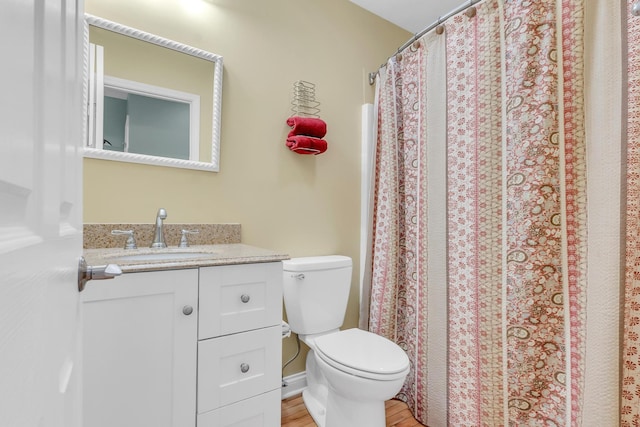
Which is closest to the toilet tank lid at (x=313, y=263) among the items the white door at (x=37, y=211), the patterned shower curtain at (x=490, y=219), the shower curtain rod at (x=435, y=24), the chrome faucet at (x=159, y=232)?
the patterned shower curtain at (x=490, y=219)

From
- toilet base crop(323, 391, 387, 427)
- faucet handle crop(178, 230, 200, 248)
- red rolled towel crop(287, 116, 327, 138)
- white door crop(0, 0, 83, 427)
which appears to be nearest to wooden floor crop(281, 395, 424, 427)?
toilet base crop(323, 391, 387, 427)

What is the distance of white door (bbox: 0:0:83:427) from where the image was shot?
0.23 metres

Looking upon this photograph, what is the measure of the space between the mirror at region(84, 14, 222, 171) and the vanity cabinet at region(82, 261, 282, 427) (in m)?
0.69

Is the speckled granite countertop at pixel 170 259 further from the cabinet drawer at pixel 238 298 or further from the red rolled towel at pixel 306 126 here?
the red rolled towel at pixel 306 126

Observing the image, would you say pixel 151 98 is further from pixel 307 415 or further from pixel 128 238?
pixel 307 415

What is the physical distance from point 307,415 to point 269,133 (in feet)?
5.13

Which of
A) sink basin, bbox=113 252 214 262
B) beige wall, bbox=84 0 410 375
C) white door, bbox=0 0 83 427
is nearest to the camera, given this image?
white door, bbox=0 0 83 427

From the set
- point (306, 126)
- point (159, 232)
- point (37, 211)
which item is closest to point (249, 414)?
point (159, 232)

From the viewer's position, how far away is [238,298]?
3.70 ft

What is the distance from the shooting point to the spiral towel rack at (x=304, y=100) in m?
1.85

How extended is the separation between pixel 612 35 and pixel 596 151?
40 centimetres

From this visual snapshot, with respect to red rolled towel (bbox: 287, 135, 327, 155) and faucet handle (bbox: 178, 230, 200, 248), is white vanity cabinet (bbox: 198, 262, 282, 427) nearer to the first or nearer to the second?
faucet handle (bbox: 178, 230, 200, 248)

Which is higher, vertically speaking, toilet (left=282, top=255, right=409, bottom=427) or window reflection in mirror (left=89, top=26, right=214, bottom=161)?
window reflection in mirror (left=89, top=26, right=214, bottom=161)

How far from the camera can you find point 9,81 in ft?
0.78
